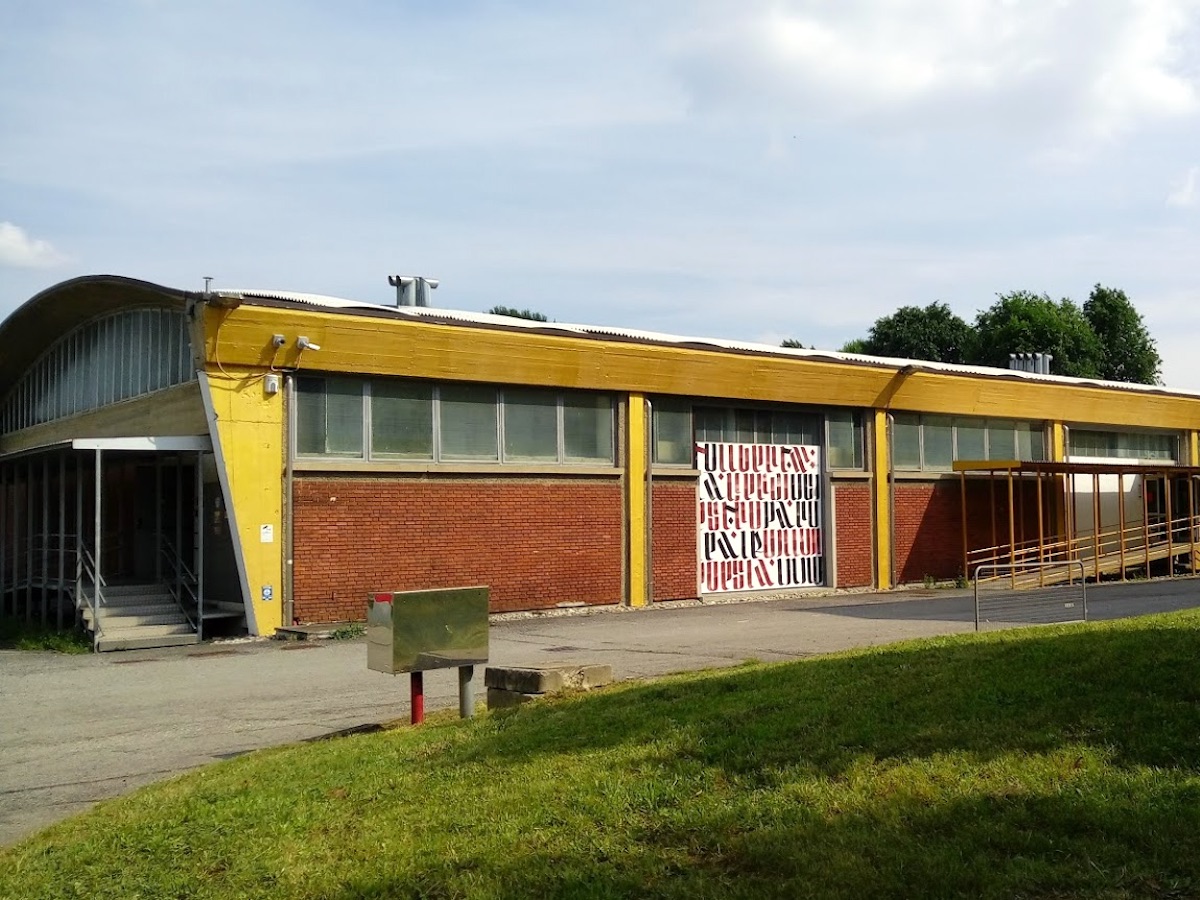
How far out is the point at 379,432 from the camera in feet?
67.9

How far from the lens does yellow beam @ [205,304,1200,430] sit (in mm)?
19453

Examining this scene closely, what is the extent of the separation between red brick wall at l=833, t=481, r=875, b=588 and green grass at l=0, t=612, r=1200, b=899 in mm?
18592

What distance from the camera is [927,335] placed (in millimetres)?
70625

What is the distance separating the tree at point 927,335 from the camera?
7044 cm

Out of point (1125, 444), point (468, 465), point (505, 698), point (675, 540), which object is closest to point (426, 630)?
point (505, 698)

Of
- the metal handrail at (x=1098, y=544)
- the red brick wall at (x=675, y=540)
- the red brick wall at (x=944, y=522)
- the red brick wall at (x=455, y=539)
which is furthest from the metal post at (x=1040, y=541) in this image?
the red brick wall at (x=455, y=539)

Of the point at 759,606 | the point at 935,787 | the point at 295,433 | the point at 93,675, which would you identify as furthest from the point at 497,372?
the point at 935,787

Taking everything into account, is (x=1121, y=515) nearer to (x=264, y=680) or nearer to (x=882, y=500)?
(x=882, y=500)

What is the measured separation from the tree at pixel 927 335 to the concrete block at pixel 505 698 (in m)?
62.9

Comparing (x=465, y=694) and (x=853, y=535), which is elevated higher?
(x=853, y=535)

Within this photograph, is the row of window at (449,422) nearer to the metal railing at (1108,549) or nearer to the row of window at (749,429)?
the row of window at (749,429)

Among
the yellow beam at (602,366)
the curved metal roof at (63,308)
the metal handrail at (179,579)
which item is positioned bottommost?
the metal handrail at (179,579)

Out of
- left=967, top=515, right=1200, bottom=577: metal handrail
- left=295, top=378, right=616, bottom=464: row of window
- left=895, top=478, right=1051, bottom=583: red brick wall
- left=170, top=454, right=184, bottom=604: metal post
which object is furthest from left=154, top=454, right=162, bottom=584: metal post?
left=967, top=515, right=1200, bottom=577: metal handrail

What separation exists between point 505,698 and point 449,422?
11.8 meters
